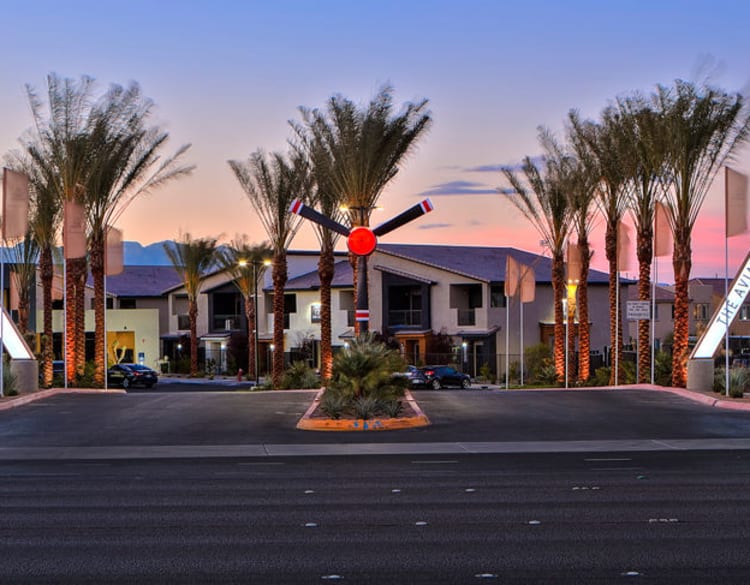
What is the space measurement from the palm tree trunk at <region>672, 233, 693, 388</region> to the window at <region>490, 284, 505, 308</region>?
26886mm

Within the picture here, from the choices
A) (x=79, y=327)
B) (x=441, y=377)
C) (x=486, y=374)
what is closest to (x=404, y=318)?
(x=486, y=374)

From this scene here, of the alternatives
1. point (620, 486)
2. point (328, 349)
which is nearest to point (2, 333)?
point (328, 349)

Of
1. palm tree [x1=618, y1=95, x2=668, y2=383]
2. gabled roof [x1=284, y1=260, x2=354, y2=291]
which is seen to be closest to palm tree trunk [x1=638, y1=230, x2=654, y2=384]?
palm tree [x1=618, y1=95, x2=668, y2=383]

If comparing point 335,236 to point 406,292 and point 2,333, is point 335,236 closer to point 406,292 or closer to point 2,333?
point 2,333

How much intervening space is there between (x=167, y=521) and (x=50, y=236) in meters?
37.3

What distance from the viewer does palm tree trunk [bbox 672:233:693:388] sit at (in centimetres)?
3700

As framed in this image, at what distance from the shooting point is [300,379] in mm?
45562

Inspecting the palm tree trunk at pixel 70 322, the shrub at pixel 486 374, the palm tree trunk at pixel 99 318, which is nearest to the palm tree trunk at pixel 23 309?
the palm tree trunk at pixel 99 318

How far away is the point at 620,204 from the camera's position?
4481 cm

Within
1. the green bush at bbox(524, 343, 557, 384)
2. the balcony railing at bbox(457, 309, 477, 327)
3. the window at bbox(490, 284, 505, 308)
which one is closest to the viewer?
the green bush at bbox(524, 343, 557, 384)

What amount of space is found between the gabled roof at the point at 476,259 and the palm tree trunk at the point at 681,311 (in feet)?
81.8

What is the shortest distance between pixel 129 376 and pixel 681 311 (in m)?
34.8

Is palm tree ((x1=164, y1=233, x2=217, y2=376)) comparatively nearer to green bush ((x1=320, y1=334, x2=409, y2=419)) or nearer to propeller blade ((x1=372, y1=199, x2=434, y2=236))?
propeller blade ((x1=372, y1=199, x2=434, y2=236))

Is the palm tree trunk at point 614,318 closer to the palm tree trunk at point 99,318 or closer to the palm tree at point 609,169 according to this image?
the palm tree at point 609,169
